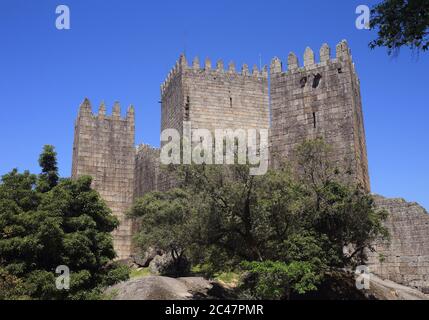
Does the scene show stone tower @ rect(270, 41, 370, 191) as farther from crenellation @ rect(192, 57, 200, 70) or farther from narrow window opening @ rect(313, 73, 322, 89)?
crenellation @ rect(192, 57, 200, 70)

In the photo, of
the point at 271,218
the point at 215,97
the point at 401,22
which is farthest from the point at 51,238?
the point at 215,97

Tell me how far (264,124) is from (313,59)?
1093 cm

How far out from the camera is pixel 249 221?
1833 cm

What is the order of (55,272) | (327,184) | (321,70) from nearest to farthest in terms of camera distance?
(55,272)
(327,184)
(321,70)

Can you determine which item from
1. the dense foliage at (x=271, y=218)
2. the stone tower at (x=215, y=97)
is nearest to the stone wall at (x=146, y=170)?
Result: the stone tower at (x=215, y=97)

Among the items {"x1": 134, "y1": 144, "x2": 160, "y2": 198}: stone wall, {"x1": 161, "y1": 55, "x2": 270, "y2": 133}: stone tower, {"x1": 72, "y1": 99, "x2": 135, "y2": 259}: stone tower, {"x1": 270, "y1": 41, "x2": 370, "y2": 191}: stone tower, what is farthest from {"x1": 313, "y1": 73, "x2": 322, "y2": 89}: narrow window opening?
{"x1": 72, "y1": 99, "x2": 135, "y2": 259}: stone tower

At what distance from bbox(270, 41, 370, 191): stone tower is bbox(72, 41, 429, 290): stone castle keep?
0.05 metres

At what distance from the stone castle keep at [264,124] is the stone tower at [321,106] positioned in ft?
0.18

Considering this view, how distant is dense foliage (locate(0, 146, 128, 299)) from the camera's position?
56.7ft

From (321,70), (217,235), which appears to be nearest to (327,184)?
(217,235)

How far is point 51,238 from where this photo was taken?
17734 mm
